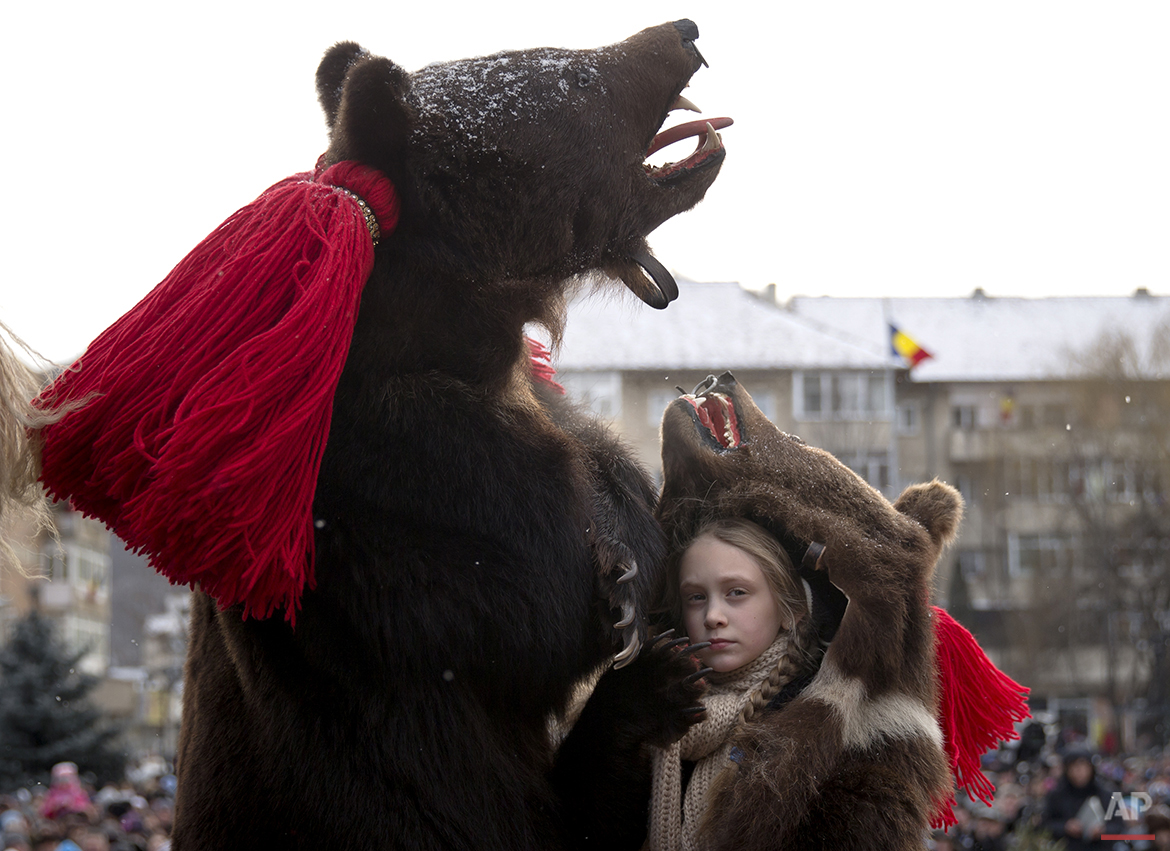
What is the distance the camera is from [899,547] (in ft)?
8.08

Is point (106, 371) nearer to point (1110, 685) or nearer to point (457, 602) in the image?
point (457, 602)

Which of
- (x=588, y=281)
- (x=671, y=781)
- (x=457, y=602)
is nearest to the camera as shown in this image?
(x=457, y=602)

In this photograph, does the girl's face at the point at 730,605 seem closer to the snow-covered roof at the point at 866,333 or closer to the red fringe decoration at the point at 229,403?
the red fringe decoration at the point at 229,403

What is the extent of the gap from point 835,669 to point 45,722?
1560cm

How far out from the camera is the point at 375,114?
228 cm

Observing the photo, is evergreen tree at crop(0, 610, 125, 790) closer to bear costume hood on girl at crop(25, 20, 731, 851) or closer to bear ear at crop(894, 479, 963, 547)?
bear costume hood on girl at crop(25, 20, 731, 851)

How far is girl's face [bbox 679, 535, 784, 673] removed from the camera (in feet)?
8.15

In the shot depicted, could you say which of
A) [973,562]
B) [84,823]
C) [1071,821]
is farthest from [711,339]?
[84,823]

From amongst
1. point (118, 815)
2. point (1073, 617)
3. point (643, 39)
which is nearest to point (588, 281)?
point (643, 39)

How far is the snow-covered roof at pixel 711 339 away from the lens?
81.0 ft

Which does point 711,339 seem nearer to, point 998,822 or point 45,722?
point 45,722

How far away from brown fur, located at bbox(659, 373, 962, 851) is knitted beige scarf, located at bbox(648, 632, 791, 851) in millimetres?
55

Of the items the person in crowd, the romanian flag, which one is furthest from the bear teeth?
the romanian flag

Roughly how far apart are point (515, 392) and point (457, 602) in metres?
0.49
